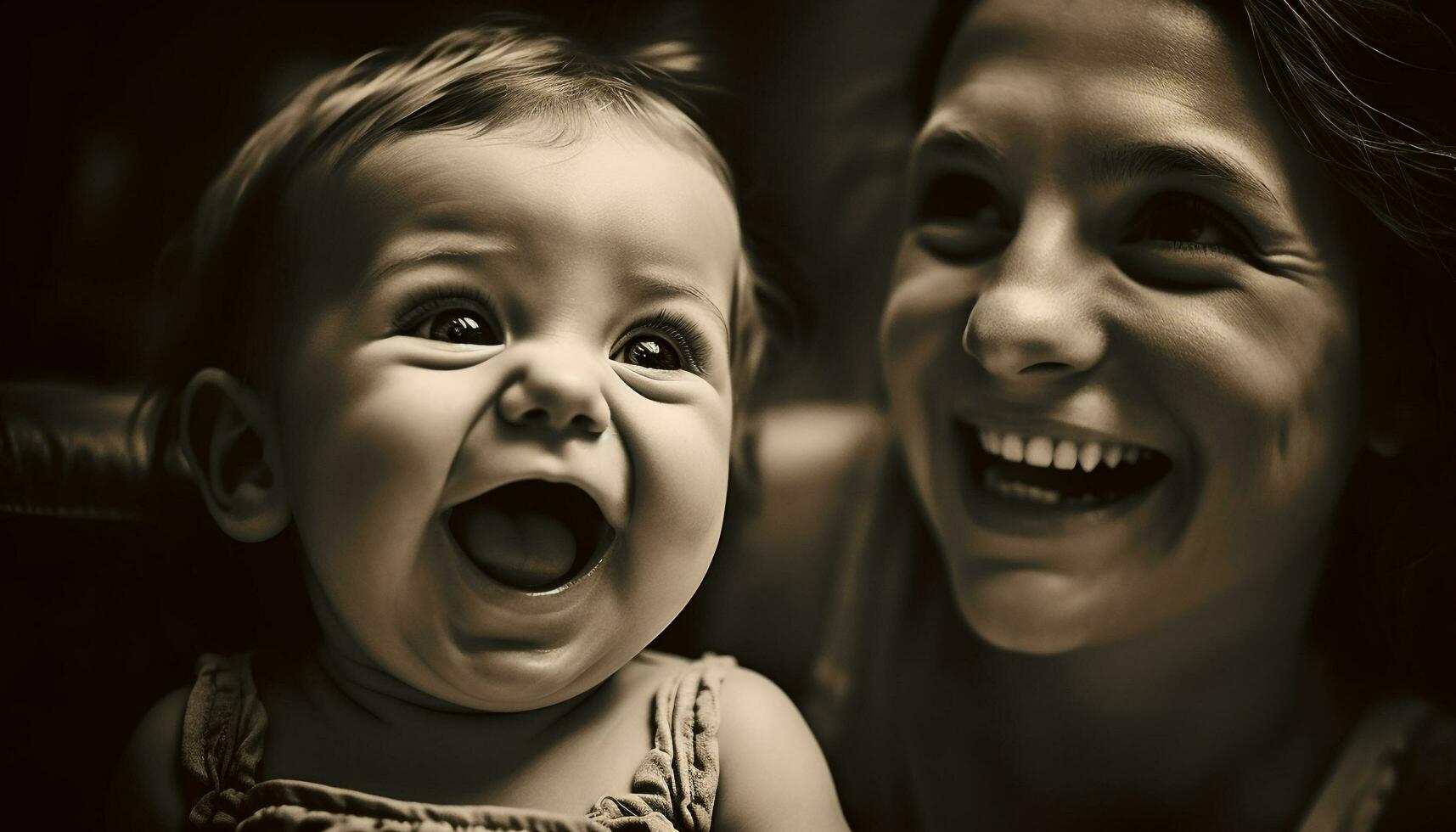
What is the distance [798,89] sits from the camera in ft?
3.11

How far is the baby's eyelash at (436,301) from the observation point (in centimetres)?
74

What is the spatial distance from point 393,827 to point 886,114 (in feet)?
1.98

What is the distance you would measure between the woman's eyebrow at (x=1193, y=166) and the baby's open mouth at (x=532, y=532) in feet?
1.31

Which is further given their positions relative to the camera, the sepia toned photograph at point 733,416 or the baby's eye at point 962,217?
the baby's eye at point 962,217

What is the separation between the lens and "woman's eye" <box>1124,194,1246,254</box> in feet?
2.65

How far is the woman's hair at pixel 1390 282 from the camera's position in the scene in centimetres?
80

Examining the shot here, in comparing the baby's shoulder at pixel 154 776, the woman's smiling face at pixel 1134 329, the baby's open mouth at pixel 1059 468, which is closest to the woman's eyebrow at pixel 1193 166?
the woman's smiling face at pixel 1134 329

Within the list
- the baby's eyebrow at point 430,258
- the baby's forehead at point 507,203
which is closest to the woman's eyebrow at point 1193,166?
the baby's forehead at point 507,203

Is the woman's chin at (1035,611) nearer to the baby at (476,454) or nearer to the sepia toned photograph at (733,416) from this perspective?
the sepia toned photograph at (733,416)

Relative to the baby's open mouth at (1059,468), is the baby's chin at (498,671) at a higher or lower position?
lower

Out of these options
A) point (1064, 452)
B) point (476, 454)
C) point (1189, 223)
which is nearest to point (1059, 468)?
point (1064, 452)

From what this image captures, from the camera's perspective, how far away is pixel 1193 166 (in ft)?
2.60

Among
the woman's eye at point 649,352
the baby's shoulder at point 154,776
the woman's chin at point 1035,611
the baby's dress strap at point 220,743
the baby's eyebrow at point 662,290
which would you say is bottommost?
the baby's shoulder at point 154,776

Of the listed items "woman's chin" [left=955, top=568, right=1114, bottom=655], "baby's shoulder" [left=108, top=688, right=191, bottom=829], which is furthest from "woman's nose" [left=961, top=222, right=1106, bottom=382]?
"baby's shoulder" [left=108, top=688, right=191, bottom=829]
